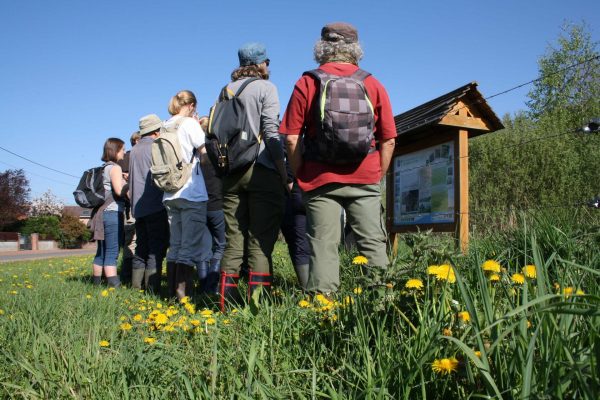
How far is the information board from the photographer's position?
237 inches

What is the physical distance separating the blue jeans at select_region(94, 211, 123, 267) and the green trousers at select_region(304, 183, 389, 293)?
12.2ft

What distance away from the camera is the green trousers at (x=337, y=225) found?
10.8 feet

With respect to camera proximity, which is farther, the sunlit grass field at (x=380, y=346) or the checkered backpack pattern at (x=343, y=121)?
the checkered backpack pattern at (x=343, y=121)

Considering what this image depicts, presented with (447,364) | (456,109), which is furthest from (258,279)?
(456,109)

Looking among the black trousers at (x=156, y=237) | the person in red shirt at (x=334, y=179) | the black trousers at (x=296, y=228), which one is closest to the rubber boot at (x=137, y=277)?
the black trousers at (x=156, y=237)

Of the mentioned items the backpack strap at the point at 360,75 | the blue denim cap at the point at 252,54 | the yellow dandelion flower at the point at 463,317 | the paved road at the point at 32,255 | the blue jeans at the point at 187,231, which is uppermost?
the blue denim cap at the point at 252,54

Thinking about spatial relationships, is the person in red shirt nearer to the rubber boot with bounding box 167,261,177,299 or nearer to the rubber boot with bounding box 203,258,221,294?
the rubber boot with bounding box 167,261,177,299

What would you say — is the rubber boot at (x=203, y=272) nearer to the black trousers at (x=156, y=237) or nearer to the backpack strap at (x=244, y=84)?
the black trousers at (x=156, y=237)

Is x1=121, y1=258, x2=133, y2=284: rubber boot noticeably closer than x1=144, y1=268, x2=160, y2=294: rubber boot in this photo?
No

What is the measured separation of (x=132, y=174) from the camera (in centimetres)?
582

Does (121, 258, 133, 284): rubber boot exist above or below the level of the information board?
below

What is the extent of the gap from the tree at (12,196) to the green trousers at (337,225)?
50137 millimetres

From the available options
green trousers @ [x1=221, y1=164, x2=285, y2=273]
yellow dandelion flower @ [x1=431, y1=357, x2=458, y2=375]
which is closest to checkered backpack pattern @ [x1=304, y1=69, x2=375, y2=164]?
green trousers @ [x1=221, y1=164, x2=285, y2=273]

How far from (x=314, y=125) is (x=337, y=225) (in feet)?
2.18
